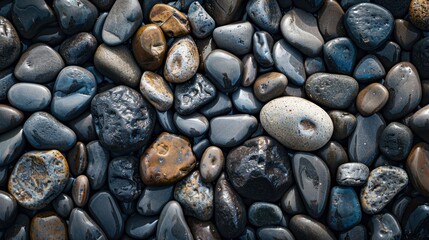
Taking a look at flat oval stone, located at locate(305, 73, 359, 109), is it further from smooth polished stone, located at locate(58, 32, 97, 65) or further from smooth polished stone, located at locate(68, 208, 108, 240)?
smooth polished stone, located at locate(68, 208, 108, 240)

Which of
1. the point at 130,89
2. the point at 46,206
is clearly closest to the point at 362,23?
the point at 130,89

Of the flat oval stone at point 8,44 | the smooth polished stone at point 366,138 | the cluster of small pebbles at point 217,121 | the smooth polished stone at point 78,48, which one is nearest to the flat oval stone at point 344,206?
the cluster of small pebbles at point 217,121

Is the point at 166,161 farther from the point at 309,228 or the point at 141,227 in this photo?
the point at 309,228

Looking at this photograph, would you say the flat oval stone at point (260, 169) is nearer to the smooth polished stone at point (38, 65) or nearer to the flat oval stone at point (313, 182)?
the flat oval stone at point (313, 182)

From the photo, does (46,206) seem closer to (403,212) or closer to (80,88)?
(80,88)

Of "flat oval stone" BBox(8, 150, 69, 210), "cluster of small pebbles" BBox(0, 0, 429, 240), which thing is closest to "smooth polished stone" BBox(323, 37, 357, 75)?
"cluster of small pebbles" BBox(0, 0, 429, 240)

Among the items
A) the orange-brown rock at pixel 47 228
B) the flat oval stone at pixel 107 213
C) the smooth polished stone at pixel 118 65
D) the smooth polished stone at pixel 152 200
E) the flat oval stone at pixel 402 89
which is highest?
the flat oval stone at pixel 402 89
